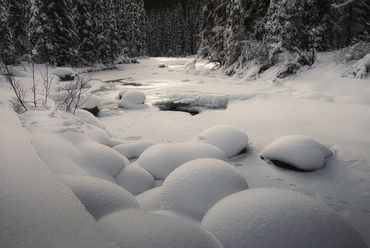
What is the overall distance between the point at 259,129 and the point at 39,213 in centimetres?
531

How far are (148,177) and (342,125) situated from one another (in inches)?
154

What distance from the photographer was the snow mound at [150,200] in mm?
3422

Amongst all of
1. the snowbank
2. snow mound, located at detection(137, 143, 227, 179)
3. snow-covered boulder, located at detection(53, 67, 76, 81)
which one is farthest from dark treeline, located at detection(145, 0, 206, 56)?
the snowbank

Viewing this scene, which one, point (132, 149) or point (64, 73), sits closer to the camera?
point (132, 149)

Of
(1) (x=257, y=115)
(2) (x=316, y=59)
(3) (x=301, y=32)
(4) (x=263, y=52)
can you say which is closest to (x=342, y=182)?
(1) (x=257, y=115)

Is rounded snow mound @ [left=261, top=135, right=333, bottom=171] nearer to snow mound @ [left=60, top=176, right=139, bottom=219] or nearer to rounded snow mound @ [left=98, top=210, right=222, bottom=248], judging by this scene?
snow mound @ [left=60, top=176, right=139, bottom=219]

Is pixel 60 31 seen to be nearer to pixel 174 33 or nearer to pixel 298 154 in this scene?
pixel 298 154

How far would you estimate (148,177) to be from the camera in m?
4.30

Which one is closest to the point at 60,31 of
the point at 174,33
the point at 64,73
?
the point at 64,73

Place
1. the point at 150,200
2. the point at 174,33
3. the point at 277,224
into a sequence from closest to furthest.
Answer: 1. the point at 277,224
2. the point at 150,200
3. the point at 174,33

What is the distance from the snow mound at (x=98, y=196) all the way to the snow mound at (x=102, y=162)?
1.28 meters

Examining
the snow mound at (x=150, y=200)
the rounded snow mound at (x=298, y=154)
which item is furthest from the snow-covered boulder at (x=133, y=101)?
the snow mound at (x=150, y=200)

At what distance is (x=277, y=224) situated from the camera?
238 centimetres

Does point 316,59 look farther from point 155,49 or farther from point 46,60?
point 155,49
